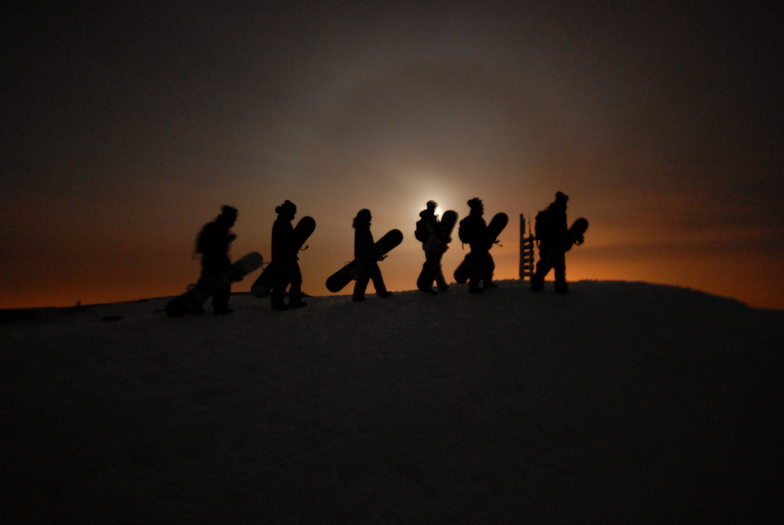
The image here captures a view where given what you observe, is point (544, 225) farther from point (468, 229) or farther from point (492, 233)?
point (468, 229)

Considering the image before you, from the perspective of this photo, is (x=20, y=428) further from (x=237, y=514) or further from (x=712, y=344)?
(x=712, y=344)

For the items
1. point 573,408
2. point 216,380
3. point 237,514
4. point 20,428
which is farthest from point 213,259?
point 573,408

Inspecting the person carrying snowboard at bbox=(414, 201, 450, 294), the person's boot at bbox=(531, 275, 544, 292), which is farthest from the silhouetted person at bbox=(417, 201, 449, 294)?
the person's boot at bbox=(531, 275, 544, 292)

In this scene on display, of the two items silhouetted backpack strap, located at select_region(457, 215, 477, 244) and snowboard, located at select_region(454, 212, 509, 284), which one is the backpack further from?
snowboard, located at select_region(454, 212, 509, 284)

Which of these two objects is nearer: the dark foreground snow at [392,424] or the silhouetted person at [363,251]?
the dark foreground snow at [392,424]

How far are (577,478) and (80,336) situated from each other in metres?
7.40

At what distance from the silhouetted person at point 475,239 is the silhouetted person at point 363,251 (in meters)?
2.27

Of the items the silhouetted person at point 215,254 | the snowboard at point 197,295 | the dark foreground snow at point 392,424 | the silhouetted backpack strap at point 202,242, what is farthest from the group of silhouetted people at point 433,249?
the dark foreground snow at point 392,424

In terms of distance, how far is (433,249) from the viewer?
897cm

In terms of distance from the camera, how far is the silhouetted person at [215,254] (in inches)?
298

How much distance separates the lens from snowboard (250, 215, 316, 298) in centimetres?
812

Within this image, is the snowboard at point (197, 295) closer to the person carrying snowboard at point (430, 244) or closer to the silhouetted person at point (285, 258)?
the silhouetted person at point (285, 258)

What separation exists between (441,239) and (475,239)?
2.75 feet

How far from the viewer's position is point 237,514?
9.12 feet
